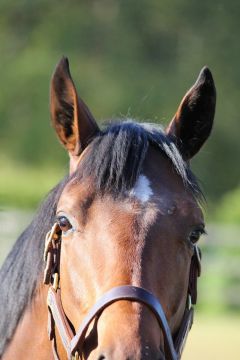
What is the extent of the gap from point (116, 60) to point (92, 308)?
81.2ft

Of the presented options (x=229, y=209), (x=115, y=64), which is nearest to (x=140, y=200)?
(x=229, y=209)

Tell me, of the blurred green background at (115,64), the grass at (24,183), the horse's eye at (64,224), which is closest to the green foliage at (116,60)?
the blurred green background at (115,64)

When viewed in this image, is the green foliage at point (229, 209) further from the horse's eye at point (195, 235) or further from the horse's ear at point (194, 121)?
the horse's eye at point (195, 235)

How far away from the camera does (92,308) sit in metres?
3.13

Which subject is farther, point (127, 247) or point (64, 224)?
→ point (64, 224)

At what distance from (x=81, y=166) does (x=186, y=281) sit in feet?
1.92

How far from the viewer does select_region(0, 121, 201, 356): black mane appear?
3.35 m

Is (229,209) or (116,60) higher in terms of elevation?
(116,60)

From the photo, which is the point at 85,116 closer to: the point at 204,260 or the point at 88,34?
the point at 204,260

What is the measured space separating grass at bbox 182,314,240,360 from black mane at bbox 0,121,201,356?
6.97 meters

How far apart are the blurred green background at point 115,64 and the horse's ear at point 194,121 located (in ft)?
62.1

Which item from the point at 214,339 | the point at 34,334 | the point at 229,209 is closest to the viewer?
the point at 34,334

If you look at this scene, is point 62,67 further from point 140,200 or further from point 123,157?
point 140,200

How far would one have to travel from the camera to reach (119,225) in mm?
3199
